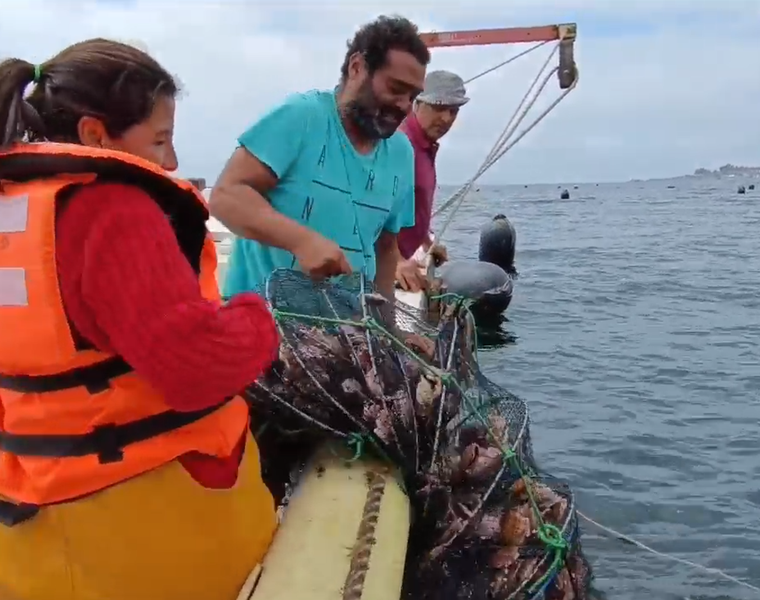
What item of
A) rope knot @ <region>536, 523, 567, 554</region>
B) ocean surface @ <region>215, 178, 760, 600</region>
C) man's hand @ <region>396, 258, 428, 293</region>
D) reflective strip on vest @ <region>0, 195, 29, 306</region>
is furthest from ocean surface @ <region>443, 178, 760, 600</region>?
reflective strip on vest @ <region>0, 195, 29, 306</region>

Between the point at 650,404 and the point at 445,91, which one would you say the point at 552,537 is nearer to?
the point at 445,91

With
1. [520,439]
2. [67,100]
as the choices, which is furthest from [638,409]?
[67,100]

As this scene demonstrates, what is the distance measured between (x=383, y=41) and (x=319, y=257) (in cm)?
101

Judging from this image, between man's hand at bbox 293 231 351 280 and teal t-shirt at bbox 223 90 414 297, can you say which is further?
teal t-shirt at bbox 223 90 414 297

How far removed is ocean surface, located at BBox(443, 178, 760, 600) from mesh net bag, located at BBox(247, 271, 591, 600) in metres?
2.85

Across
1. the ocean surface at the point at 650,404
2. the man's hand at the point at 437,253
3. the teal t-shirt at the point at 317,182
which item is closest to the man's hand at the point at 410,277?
the teal t-shirt at the point at 317,182

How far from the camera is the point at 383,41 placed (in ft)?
11.8

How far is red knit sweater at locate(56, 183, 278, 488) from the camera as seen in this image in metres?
1.96

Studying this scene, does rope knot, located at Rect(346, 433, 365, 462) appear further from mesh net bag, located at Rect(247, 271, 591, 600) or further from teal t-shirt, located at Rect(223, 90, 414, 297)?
teal t-shirt, located at Rect(223, 90, 414, 297)

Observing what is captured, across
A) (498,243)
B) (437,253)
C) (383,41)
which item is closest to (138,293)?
(383,41)

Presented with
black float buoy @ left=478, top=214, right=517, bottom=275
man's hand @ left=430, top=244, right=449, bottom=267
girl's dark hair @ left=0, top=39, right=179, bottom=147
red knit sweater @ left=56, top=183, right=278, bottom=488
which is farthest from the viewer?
black float buoy @ left=478, top=214, right=517, bottom=275

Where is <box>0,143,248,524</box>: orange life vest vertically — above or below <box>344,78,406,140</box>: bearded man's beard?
below

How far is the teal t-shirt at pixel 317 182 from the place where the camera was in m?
3.44

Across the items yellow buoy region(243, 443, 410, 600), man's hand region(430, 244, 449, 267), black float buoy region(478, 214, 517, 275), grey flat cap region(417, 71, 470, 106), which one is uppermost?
grey flat cap region(417, 71, 470, 106)
